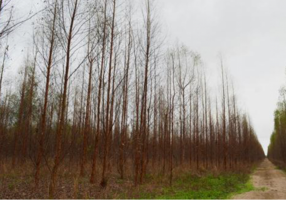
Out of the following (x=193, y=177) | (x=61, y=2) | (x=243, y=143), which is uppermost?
(x=61, y=2)

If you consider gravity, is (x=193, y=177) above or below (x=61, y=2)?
below

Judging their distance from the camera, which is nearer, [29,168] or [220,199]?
[220,199]

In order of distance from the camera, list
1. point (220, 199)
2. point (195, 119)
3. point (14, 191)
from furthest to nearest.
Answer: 1. point (195, 119)
2. point (220, 199)
3. point (14, 191)

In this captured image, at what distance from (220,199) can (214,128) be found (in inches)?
842

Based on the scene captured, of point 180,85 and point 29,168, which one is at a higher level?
point 180,85

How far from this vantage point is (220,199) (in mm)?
8086

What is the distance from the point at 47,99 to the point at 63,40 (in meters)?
3.25

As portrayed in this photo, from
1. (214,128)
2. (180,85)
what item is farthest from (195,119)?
(180,85)

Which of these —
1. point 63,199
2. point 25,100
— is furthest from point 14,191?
point 25,100

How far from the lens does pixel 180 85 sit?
12578 mm

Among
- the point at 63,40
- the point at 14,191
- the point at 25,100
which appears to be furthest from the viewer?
the point at 25,100

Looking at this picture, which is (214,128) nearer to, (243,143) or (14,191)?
(243,143)

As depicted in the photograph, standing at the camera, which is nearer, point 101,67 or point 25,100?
point 101,67

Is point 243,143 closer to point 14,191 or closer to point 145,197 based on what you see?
point 145,197
